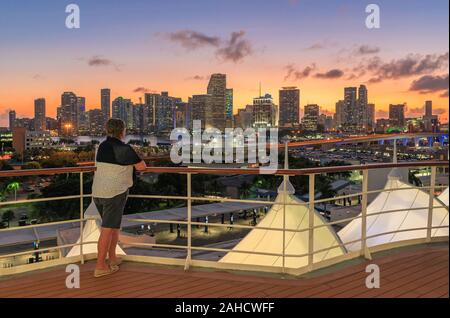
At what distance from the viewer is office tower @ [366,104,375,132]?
66488 mm

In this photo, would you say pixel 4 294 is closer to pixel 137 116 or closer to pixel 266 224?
pixel 266 224

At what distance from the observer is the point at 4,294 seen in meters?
2.77

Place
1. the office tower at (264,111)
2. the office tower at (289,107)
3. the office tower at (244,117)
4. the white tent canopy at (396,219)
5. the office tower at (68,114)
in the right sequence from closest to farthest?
the white tent canopy at (396,219)
the office tower at (264,111)
the office tower at (244,117)
the office tower at (289,107)
the office tower at (68,114)

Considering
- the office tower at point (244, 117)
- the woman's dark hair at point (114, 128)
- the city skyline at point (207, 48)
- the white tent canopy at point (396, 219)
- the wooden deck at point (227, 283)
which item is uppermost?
the city skyline at point (207, 48)

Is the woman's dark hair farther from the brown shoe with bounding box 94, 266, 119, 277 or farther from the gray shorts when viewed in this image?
the brown shoe with bounding box 94, 266, 119, 277

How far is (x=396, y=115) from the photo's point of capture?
66562mm

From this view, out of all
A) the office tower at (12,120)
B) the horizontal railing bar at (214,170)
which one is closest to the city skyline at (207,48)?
the horizontal railing bar at (214,170)

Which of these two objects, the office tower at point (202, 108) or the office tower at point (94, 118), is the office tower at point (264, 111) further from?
the office tower at point (94, 118)

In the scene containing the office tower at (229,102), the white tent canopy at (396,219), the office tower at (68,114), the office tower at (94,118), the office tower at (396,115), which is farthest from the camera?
the office tower at (68,114)

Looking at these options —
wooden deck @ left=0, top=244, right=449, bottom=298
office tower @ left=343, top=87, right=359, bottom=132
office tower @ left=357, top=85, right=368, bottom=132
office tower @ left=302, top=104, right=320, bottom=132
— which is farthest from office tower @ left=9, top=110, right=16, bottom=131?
wooden deck @ left=0, top=244, right=449, bottom=298

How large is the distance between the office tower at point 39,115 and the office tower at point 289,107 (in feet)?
174

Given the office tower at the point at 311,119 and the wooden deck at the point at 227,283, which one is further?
the office tower at the point at 311,119

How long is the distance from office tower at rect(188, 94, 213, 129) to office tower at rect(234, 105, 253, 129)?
3811 mm

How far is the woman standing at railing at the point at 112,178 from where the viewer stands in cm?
288
